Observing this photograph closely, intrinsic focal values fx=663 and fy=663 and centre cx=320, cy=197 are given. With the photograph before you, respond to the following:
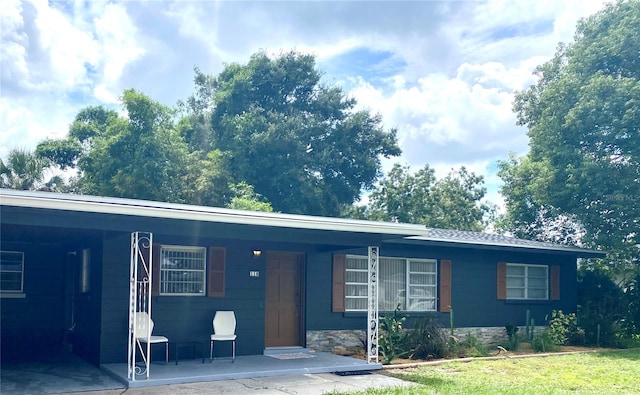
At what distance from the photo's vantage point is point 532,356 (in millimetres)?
13539

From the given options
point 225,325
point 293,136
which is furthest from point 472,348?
point 293,136

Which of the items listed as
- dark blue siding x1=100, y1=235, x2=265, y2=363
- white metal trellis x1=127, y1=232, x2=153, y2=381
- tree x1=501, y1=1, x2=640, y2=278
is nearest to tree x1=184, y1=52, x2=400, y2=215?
tree x1=501, y1=1, x2=640, y2=278

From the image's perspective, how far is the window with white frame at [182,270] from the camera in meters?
11.2

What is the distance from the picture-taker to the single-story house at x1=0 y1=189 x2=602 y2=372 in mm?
9094

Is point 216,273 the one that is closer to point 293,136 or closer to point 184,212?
point 184,212

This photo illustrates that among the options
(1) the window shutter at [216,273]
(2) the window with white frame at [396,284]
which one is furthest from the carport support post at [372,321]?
(1) the window shutter at [216,273]

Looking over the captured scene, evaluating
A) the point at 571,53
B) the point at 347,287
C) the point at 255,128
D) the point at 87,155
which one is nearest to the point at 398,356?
the point at 347,287

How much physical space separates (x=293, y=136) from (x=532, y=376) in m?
18.9

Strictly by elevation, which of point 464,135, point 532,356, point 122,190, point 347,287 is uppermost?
point 464,135

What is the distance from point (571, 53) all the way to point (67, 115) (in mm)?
21539

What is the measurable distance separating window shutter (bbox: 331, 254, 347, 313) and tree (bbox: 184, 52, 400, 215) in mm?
14113

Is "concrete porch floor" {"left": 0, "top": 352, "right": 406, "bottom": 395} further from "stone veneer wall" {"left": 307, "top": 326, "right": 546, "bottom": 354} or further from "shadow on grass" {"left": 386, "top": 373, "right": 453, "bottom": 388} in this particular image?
"stone veneer wall" {"left": 307, "top": 326, "right": 546, "bottom": 354}

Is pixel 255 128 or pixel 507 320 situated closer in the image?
pixel 507 320

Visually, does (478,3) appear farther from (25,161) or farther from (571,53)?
(25,161)
